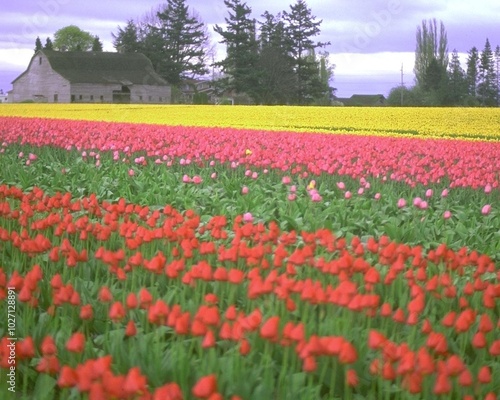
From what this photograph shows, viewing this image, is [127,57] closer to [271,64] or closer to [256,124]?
[271,64]

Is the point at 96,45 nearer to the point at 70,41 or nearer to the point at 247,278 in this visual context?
the point at 70,41

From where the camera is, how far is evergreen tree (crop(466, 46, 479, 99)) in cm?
3031

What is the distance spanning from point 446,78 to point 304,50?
6.01 metres

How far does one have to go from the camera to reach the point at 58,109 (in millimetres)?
31547

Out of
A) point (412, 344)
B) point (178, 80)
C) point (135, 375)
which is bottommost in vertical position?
point (412, 344)

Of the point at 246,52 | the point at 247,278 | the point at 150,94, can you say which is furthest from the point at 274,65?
the point at 247,278

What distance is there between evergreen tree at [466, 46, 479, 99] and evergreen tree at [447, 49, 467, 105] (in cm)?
24

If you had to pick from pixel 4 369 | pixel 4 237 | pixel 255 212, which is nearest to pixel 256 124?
pixel 255 212

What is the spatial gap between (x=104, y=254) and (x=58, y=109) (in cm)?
2894

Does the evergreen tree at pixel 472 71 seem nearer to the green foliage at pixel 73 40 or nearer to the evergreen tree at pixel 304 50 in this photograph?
the evergreen tree at pixel 304 50

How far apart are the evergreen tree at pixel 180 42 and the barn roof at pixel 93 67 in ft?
5.46

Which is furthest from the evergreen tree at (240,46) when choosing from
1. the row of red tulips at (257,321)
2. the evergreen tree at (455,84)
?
the row of red tulips at (257,321)

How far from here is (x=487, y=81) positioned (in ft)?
99.9

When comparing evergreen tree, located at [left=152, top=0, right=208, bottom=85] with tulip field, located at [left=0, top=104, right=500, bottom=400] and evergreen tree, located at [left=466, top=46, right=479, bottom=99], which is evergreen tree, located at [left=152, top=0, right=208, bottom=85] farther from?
tulip field, located at [left=0, top=104, right=500, bottom=400]
